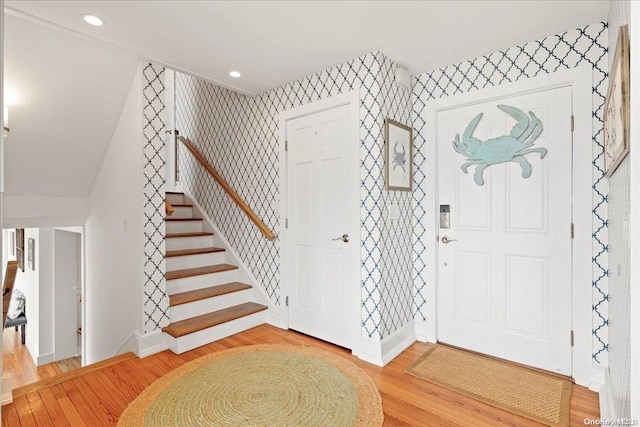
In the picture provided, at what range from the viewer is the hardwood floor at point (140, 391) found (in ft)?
6.15

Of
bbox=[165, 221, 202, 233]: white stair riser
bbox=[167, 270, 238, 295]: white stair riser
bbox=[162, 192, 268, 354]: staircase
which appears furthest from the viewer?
bbox=[165, 221, 202, 233]: white stair riser

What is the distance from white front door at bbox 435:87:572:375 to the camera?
2.33 metres

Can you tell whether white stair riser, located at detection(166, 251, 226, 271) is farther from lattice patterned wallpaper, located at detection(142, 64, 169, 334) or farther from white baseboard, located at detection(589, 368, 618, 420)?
white baseboard, located at detection(589, 368, 618, 420)

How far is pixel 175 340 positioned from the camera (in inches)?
107

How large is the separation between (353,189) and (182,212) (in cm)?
271

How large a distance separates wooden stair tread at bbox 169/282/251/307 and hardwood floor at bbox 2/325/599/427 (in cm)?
52

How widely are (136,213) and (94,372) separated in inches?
46.2

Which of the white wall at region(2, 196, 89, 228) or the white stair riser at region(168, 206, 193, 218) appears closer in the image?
the white wall at region(2, 196, 89, 228)

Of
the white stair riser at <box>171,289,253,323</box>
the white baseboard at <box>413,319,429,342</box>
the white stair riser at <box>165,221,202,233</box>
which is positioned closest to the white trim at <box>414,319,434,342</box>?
the white baseboard at <box>413,319,429,342</box>

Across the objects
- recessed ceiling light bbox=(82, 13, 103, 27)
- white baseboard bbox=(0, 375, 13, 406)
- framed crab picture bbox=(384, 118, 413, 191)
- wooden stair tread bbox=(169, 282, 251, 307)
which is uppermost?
recessed ceiling light bbox=(82, 13, 103, 27)

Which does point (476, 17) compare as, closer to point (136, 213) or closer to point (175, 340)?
point (136, 213)

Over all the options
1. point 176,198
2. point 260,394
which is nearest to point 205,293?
point 260,394

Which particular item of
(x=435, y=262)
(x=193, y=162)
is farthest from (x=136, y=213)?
(x=435, y=262)

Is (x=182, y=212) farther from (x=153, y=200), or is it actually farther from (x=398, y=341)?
(x=398, y=341)
